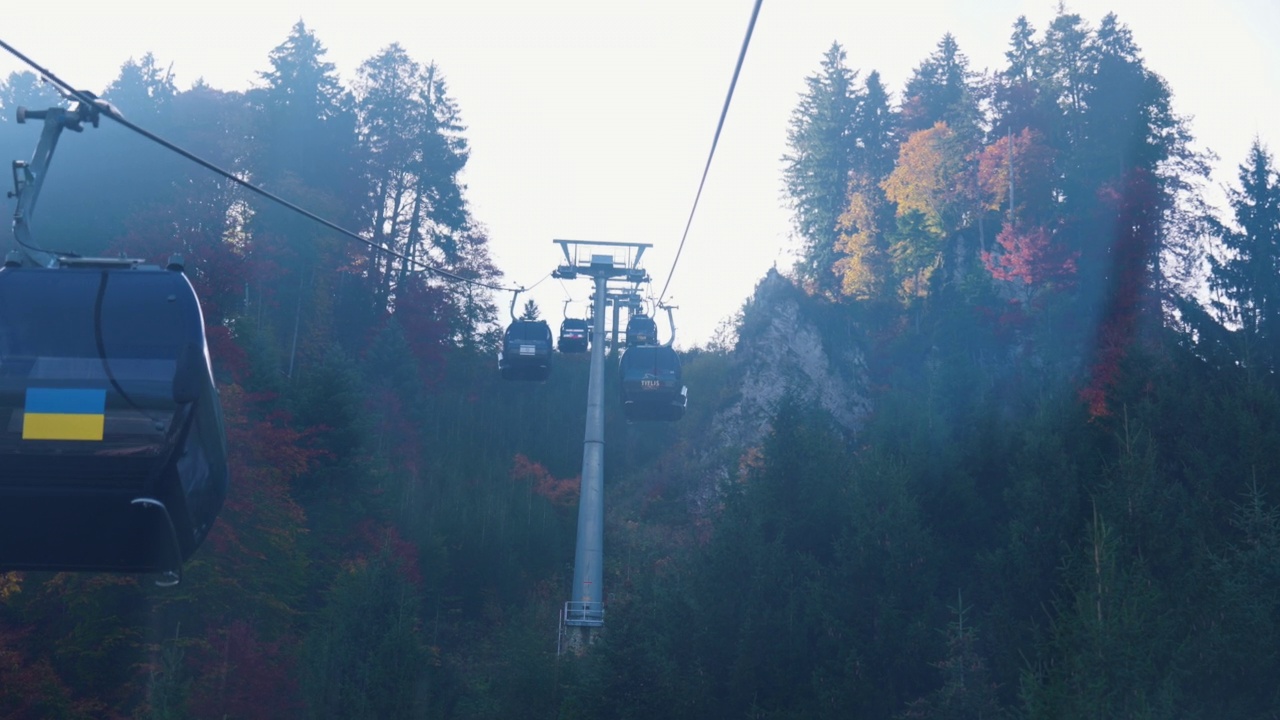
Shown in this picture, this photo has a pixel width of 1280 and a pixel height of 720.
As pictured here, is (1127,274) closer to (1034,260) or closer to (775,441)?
(1034,260)

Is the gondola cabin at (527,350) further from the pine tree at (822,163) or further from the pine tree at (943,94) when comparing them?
the pine tree at (943,94)

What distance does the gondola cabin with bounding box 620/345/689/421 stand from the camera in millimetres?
25547

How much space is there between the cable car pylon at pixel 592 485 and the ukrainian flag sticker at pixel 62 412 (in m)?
18.6

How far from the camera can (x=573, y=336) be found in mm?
30562

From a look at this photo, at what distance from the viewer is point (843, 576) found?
2506 centimetres

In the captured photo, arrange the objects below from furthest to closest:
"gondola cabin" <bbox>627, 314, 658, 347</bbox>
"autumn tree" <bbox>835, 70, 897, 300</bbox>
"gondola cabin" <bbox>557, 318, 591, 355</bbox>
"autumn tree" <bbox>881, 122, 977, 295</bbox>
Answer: "autumn tree" <bbox>835, 70, 897, 300</bbox>
"autumn tree" <bbox>881, 122, 977, 295</bbox>
"gondola cabin" <bbox>557, 318, 591, 355</bbox>
"gondola cabin" <bbox>627, 314, 658, 347</bbox>

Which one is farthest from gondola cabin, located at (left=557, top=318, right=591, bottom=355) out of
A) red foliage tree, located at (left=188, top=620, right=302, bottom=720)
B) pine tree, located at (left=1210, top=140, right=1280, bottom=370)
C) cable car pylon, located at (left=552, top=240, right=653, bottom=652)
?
pine tree, located at (left=1210, top=140, right=1280, bottom=370)

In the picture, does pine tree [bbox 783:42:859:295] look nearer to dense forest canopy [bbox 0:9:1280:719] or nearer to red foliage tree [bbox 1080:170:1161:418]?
dense forest canopy [bbox 0:9:1280:719]

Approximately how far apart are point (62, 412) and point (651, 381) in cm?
1849

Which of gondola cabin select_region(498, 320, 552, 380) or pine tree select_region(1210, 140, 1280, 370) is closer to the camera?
gondola cabin select_region(498, 320, 552, 380)

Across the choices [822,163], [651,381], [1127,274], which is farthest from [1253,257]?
[651,381]

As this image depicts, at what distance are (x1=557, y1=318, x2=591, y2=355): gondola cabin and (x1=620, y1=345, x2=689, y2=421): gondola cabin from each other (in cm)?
465

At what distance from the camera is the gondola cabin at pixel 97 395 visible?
749 centimetres

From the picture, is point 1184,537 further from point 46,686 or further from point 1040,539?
point 46,686
